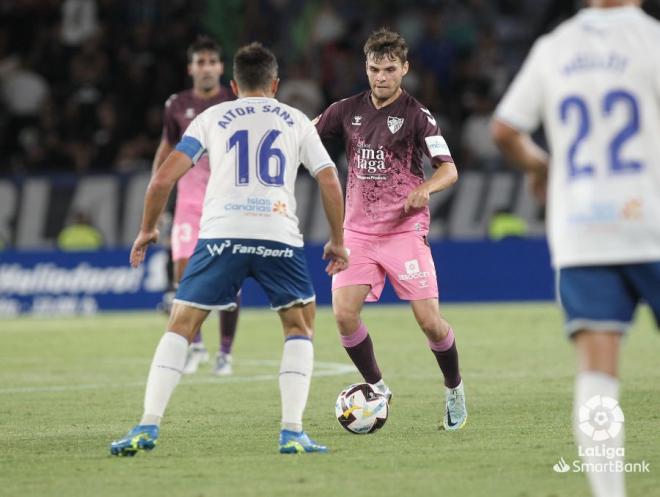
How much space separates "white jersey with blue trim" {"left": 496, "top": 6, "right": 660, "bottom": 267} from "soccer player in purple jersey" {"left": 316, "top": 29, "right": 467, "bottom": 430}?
3189mm

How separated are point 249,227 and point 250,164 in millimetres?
340

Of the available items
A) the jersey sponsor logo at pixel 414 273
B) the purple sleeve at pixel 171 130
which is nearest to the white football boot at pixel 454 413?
the jersey sponsor logo at pixel 414 273

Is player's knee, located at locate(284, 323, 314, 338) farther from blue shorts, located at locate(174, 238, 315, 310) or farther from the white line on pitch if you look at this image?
the white line on pitch

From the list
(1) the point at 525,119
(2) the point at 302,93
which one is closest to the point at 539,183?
(1) the point at 525,119

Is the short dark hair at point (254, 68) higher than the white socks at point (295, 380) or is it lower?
higher

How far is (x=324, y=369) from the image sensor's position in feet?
40.2

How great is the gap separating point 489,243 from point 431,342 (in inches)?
457

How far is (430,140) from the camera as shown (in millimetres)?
8695

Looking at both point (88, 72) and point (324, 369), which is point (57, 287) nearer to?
point (88, 72)

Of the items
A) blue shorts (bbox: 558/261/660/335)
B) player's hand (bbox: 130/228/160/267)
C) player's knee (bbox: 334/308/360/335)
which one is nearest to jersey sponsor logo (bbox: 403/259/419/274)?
player's knee (bbox: 334/308/360/335)

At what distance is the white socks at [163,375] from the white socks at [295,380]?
57cm

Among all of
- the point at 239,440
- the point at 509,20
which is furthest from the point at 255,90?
the point at 509,20

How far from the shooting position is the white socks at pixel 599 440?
5223 millimetres

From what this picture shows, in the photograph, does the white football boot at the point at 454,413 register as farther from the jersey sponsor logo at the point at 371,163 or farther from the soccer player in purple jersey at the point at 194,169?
the soccer player in purple jersey at the point at 194,169
